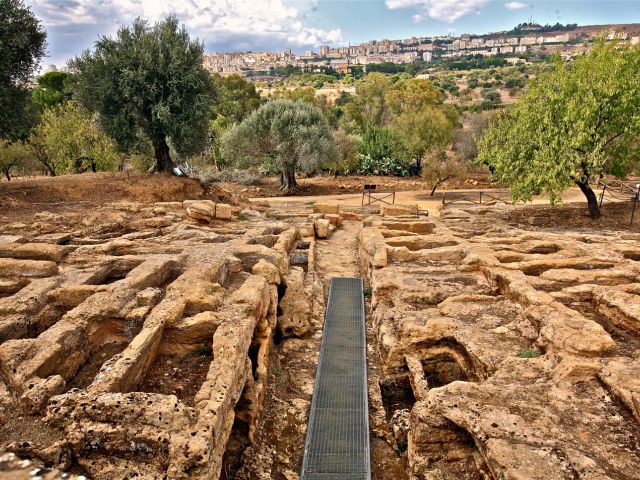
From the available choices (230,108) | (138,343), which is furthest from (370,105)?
(138,343)

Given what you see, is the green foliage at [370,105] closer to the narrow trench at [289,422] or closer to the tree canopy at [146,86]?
the tree canopy at [146,86]

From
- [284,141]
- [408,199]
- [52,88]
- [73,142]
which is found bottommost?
[408,199]

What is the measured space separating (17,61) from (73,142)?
1118cm

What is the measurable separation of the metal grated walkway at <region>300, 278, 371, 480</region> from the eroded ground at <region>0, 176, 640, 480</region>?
306 millimetres

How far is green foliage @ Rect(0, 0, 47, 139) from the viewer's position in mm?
18172

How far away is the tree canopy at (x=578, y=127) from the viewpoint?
53.9 feet

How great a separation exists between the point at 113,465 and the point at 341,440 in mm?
3229

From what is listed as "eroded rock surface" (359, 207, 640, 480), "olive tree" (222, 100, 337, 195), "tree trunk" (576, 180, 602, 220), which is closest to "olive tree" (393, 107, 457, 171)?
"olive tree" (222, 100, 337, 195)

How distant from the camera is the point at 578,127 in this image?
1627 cm

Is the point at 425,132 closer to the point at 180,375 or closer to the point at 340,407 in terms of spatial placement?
the point at 340,407

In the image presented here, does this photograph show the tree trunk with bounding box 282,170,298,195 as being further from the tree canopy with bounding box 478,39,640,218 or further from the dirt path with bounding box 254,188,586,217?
the tree canopy with bounding box 478,39,640,218

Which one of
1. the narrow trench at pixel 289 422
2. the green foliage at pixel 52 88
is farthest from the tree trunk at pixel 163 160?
the green foliage at pixel 52 88

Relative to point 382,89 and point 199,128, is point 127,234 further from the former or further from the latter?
point 382,89

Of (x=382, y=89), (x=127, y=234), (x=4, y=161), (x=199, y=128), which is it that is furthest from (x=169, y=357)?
(x=382, y=89)
